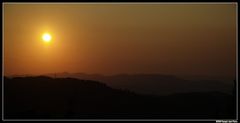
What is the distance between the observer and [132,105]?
4652 mm

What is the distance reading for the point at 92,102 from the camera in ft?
15.0

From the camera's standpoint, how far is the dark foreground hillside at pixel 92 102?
4.35 meters

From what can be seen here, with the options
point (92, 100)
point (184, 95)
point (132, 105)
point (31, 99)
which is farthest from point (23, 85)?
point (184, 95)

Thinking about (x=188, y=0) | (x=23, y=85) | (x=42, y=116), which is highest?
(x=188, y=0)

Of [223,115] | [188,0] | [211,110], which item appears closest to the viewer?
[188,0]

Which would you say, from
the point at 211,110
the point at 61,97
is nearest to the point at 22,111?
the point at 61,97

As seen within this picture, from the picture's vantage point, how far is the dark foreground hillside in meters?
4.35

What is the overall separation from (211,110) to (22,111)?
2444mm

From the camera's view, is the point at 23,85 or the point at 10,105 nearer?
the point at 10,105

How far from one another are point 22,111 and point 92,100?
0.90 metres

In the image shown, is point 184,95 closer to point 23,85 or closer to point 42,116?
point 42,116

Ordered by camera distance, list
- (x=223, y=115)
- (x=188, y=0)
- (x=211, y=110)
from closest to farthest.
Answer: (x=188, y=0), (x=223, y=115), (x=211, y=110)

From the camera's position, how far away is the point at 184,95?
4539 millimetres

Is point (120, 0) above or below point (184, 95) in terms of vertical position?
above
